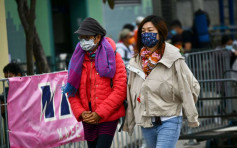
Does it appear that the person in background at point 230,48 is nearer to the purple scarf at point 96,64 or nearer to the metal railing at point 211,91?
the metal railing at point 211,91

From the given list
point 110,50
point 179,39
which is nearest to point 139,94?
point 110,50

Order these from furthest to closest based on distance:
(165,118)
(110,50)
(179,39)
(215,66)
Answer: (179,39) → (215,66) → (110,50) → (165,118)

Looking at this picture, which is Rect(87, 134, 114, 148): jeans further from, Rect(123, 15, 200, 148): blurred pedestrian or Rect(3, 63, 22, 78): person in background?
Rect(3, 63, 22, 78): person in background

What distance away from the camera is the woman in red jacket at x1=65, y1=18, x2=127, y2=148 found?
5.30 meters

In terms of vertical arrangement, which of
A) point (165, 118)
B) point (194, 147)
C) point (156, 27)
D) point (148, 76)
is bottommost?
point (194, 147)

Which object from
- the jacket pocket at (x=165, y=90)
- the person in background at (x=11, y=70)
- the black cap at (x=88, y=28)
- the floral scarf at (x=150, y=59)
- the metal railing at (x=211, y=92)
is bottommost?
the metal railing at (x=211, y=92)

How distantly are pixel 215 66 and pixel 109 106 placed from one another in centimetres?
620

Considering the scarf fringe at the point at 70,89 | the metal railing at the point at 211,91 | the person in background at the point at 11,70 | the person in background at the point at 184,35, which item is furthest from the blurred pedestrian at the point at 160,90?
the person in background at the point at 184,35

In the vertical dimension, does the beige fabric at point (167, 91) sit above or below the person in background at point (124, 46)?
below

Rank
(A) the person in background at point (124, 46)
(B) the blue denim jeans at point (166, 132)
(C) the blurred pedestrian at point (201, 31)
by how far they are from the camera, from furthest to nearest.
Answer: (C) the blurred pedestrian at point (201, 31) → (A) the person in background at point (124, 46) → (B) the blue denim jeans at point (166, 132)

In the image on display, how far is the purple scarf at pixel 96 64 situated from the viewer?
5334mm

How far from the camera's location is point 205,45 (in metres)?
14.7

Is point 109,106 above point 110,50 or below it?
below

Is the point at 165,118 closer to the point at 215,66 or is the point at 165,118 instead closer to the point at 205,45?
the point at 215,66
